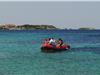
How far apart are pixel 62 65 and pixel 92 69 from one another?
369 centimetres

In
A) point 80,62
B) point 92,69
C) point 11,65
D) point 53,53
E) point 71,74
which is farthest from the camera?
point 53,53

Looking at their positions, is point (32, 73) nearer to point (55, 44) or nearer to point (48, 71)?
point (48, 71)

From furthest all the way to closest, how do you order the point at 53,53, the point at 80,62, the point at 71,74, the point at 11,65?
the point at 53,53
the point at 80,62
the point at 11,65
the point at 71,74

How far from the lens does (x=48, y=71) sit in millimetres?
34938

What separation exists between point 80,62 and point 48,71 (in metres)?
7.12

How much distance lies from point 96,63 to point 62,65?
3527 mm

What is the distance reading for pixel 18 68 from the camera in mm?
36688

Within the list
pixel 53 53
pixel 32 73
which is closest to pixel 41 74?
pixel 32 73

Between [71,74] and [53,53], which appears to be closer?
[71,74]

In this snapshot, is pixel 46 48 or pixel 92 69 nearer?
pixel 92 69

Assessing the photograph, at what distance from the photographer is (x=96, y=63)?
4034 centimetres

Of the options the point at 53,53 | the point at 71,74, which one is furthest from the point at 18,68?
the point at 53,53

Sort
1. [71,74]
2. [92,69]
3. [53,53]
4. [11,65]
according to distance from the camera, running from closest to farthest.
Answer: [71,74]
[92,69]
[11,65]
[53,53]

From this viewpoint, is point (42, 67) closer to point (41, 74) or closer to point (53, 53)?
point (41, 74)
